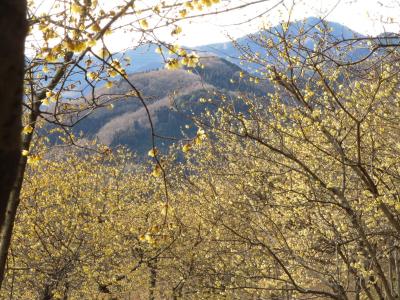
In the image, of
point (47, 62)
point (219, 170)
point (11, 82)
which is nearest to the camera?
point (11, 82)

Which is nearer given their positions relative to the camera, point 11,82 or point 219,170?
point 11,82

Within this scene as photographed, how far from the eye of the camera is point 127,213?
1891cm

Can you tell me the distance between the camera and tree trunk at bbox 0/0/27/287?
1.15 meters

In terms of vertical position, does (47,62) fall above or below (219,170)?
below

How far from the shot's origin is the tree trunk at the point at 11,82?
115cm

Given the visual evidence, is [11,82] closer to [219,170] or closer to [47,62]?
[47,62]

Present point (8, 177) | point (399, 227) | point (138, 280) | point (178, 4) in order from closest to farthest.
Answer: point (8, 177)
point (178, 4)
point (399, 227)
point (138, 280)

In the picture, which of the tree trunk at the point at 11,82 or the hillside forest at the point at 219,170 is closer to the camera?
the tree trunk at the point at 11,82

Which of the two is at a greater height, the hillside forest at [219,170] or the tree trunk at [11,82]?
the hillside forest at [219,170]

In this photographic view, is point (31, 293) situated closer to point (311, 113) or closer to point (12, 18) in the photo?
point (311, 113)

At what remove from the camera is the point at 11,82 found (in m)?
1.18

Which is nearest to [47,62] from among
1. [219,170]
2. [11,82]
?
[11,82]

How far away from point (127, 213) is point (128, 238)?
4.05ft

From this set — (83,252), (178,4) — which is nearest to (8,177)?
(178,4)
